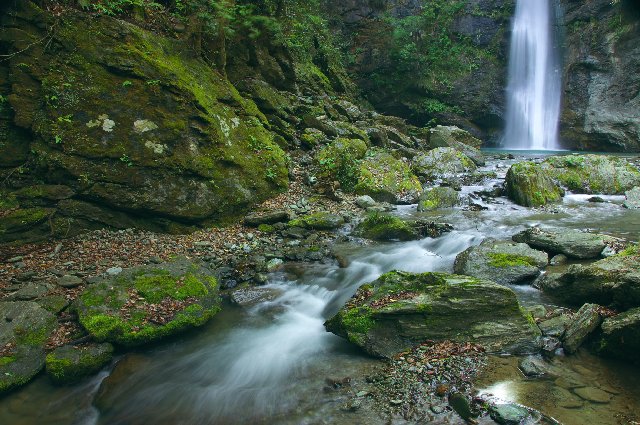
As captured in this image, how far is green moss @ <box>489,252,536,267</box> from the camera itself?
6.04 meters

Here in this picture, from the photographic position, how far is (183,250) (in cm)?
714

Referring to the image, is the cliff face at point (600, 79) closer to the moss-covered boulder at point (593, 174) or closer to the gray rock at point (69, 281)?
the moss-covered boulder at point (593, 174)

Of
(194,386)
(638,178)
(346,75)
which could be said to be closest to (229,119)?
(194,386)

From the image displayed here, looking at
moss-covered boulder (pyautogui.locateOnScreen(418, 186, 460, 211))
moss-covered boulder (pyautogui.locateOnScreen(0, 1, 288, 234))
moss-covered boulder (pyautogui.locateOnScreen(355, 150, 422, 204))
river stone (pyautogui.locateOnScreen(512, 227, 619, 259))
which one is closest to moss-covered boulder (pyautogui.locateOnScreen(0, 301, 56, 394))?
moss-covered boulder (pyautogui.locateOnScreen(0, 1, 288, 234))

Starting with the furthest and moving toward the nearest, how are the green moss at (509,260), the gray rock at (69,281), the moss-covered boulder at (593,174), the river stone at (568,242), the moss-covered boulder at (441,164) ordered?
the moss-covered boulder at (441,164) < the moss-covered boulder at (593,174) < the river stone at (568,242) < the green moss at (509,260) < the gray rock at (69,281)

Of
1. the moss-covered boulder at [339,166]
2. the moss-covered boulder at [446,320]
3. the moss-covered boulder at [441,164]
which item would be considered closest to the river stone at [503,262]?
the moss-covered boulder at [446,320]

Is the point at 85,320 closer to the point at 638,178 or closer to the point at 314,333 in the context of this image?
the point at 314,333

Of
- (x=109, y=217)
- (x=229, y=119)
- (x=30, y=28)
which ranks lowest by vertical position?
(x=109, y=217)

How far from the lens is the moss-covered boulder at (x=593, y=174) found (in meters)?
11.4

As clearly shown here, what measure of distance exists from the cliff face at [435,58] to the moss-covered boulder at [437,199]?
15.4m

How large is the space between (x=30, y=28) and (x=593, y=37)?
27446 mm

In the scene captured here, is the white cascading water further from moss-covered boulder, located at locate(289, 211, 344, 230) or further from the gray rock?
the gray rock

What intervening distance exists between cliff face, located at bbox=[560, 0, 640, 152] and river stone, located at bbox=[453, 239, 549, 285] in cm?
1962

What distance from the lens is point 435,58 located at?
80.5ft
